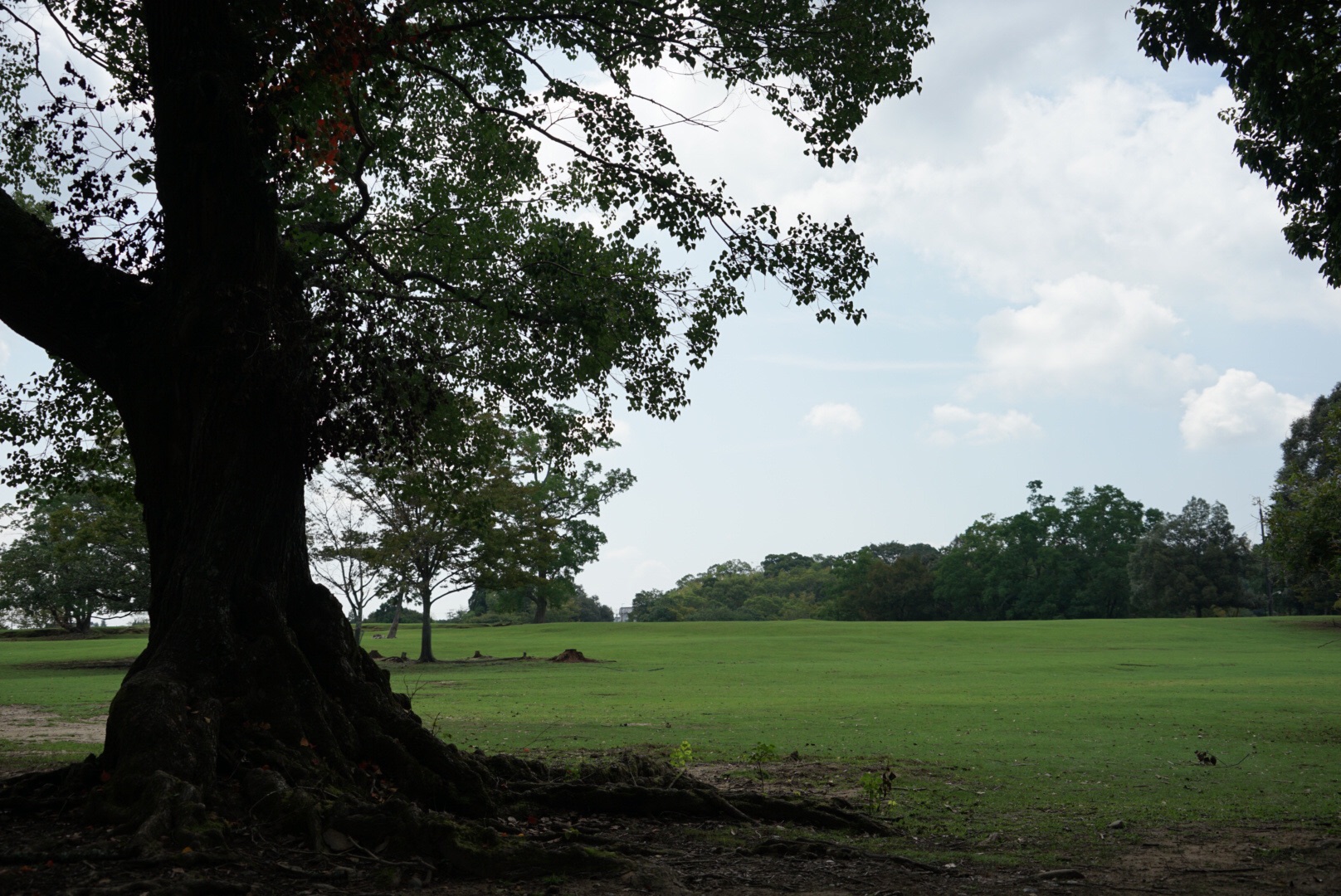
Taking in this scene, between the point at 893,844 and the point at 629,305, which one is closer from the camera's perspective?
Result: the point at 893,844

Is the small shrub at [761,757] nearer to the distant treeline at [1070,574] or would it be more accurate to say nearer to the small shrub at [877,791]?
the small shrub at [877,791]

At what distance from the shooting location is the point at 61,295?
867 centimetres

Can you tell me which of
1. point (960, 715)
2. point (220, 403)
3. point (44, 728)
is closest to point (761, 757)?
point (220, 403)

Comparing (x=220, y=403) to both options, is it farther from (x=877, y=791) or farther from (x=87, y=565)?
(x=87, y=565)

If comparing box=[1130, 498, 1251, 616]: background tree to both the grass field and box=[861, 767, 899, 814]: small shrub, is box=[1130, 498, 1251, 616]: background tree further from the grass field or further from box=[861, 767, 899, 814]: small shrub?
box=[861, 767, 899, 814]: small shrub

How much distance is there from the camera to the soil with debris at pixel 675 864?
607 cm

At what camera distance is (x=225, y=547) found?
333 inches

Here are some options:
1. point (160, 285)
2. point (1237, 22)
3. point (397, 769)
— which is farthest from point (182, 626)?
point (1237, 22)

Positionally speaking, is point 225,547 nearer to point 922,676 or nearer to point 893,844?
point 893,844

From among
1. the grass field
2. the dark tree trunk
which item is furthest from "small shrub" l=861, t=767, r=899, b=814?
the dark tree trunk

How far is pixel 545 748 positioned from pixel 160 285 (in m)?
8.56

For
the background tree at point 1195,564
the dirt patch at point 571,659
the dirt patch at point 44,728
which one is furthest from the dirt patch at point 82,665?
the background tree at point 1195,564

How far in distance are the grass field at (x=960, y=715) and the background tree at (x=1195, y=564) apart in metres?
30.7

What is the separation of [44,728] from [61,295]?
1204 centimetres
